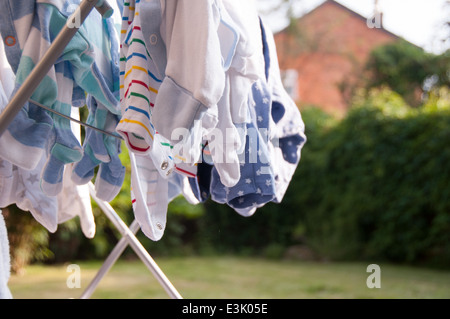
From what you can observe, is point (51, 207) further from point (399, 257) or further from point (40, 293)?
point (399, 257)

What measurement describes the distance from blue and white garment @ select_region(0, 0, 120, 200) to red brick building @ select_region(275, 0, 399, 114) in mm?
10490

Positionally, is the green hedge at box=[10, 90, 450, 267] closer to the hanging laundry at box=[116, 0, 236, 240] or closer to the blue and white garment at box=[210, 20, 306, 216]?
the blue and white garment at box=[210, 20, 306, 216]

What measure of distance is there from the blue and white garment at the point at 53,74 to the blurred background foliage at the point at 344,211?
128 inches

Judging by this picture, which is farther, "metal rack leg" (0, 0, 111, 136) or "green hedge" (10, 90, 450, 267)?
"green hedge" (10, 90, 450, 267)

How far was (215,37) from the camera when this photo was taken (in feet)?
3.11

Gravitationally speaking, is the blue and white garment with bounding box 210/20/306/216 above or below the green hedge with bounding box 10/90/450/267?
above

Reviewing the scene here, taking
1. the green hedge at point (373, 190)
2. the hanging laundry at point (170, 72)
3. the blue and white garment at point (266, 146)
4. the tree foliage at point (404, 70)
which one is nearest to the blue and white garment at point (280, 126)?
the blue and white garment at point (266, 146)

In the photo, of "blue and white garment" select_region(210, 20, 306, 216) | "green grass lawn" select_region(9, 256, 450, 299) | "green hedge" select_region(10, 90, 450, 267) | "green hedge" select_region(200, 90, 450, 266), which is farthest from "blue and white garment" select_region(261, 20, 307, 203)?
"green hedge" select_region(200, 90, 450, 266)

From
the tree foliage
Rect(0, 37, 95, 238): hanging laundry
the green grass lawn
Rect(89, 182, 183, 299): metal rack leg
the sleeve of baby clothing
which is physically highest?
the sleeve of baby clothing

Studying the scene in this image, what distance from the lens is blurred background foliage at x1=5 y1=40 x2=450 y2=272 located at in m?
4.79

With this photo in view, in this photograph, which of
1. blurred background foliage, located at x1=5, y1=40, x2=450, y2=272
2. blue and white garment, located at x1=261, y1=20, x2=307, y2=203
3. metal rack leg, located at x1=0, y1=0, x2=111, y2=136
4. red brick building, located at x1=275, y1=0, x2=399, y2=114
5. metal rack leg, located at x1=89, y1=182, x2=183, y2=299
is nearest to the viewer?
metal rack leg, located at x1=0, y1=0, x2=111, y2=136

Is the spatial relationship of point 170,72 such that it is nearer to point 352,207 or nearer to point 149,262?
point 149,262

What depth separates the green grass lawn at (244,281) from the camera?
3830mm

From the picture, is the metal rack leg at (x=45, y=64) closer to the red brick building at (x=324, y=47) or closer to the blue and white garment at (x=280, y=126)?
the blue and white garment at (x=280, y=126)
